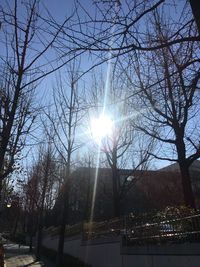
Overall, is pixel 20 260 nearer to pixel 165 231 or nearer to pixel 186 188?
pixel 186 188

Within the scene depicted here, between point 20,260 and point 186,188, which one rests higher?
point 186,188

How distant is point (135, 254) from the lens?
12297 millimetres

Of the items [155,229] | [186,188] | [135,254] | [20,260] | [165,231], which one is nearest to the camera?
[165,231]

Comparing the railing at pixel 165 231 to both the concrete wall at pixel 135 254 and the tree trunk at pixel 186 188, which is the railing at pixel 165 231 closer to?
the concrete wall at pixel 135 254

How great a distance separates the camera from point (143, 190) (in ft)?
180

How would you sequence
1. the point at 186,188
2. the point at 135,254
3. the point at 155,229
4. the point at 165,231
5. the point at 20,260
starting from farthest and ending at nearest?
the point at 20,260 → the point at 186,188 → the point at 135,254 → the point at 155,229 → the point at 165,231

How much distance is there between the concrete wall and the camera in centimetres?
905

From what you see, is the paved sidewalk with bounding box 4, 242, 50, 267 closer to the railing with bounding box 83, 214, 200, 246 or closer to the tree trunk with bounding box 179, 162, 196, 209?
the railing with bounding box 83, 214, 200, 246

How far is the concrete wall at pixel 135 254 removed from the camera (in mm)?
9055

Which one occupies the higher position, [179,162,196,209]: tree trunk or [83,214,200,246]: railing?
[179,162,196,209]: tree trunk

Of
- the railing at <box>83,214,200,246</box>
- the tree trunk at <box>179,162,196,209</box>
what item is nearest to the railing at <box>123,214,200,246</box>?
the railing at <box>83,214,200,246</box>

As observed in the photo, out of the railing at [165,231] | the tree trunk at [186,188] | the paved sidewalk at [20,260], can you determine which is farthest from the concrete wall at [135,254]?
the paved sidewalk at [20,260]

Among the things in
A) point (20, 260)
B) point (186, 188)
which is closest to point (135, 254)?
point (186, 188)

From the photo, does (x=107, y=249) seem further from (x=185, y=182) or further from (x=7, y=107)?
(x=7, y=107)
